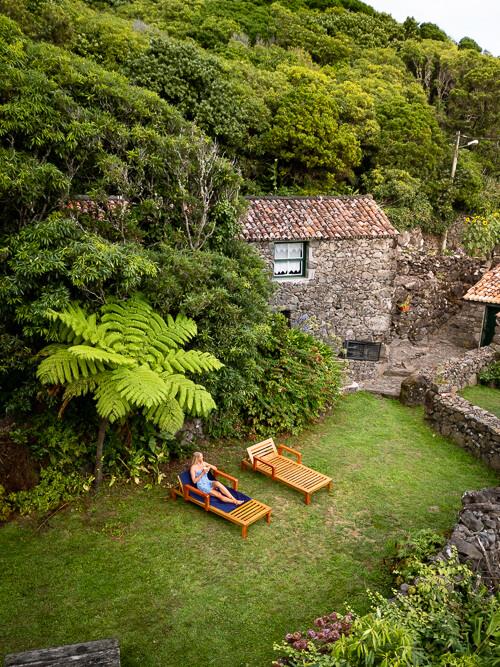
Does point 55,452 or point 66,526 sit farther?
point 55,452

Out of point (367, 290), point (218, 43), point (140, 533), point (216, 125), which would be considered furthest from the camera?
point (218, 43)

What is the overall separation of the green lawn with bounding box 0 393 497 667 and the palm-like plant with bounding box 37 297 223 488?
1682 mm

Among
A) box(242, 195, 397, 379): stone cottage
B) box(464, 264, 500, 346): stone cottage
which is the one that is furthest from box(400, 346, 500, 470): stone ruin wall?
box(464, 264, 500, 346): stone cottage

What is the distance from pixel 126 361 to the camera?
7.11 meters

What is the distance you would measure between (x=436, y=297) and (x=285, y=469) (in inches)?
522

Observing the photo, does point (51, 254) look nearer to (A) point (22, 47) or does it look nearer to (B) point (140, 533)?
(B) point (140, 533)

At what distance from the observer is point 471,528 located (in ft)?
22.4

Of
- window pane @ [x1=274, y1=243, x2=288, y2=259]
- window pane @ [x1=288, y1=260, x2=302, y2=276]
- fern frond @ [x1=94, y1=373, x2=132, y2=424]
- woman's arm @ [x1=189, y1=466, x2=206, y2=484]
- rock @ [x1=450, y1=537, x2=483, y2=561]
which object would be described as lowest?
woman's arm @ [x1=189, y1=466, x2=206, y2=484]

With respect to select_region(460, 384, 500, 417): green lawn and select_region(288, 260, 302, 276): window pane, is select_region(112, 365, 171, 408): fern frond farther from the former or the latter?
select_region(460, 384, 500, 417): green lawn

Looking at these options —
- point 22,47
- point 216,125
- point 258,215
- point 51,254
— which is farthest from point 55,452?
point 216,125

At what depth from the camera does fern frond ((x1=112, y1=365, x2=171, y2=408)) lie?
6668mm

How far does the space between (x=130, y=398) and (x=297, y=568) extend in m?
3.32

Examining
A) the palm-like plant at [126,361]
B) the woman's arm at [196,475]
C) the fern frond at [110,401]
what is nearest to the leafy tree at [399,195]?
the palm-like plant at [126,361]

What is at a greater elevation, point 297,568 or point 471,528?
point 471,528
